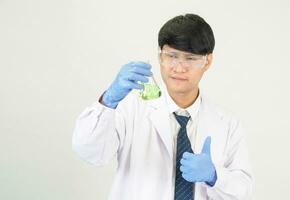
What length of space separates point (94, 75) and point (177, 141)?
88cm

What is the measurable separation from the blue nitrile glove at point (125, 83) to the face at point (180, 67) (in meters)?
0.18

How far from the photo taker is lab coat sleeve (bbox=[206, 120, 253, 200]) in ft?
5.76

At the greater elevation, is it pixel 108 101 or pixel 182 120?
pixel 108 101

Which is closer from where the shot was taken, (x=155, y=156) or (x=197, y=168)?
(x=197, y=168)

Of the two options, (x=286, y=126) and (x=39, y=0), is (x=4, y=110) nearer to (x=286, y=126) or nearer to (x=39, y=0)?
(x=39, y=0)

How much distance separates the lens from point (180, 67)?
178 centimetres

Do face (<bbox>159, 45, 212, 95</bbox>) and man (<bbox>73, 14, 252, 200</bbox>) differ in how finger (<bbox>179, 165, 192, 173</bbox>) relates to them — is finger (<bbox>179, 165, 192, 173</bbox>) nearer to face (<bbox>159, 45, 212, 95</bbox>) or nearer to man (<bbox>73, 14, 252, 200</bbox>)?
man (<bbox>73, 14, 252, 200</bbox>)

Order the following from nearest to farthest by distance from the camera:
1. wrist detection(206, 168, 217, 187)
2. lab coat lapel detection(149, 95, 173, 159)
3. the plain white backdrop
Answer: wrist detection(206, 168, 217, 187) → lab coat lapel detection(149, 95, 173, 159) → the plain white backdrop

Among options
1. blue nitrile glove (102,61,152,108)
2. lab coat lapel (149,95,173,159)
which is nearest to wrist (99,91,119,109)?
blue nitrile glove (102,61,152,108)

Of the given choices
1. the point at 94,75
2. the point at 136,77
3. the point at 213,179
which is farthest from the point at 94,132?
the point at 94,75

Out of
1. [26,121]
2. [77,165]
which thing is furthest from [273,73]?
[26,121]

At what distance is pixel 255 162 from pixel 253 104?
345 millimetres

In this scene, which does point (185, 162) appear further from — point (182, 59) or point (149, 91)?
point (182, 59)

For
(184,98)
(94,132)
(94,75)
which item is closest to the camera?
(94,132)
